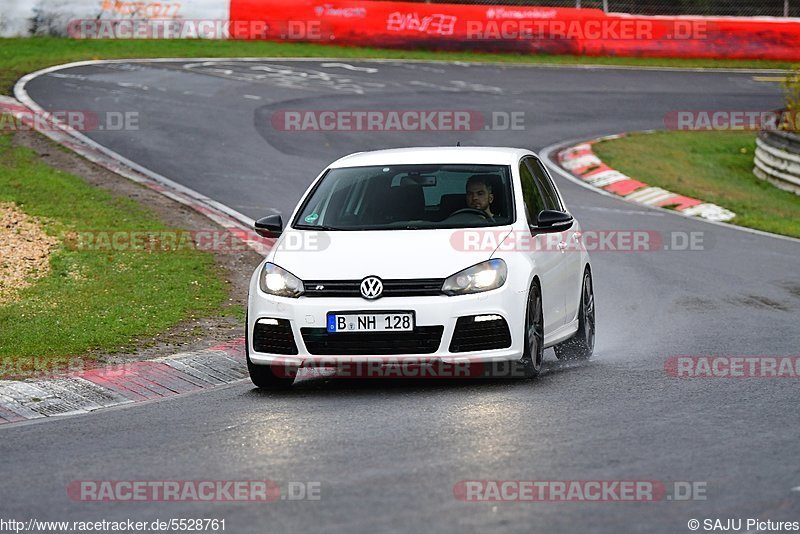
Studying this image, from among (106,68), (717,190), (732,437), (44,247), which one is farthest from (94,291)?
(106,68)

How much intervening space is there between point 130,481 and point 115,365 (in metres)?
3.50

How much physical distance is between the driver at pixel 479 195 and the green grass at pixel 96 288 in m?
2.88

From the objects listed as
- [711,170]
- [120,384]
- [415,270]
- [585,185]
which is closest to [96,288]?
[120,384]

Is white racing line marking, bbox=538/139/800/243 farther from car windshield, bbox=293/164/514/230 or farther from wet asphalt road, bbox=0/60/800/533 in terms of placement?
car windshield, bbox=293/164/514/230

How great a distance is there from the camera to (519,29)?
120 feet

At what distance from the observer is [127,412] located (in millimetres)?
8750

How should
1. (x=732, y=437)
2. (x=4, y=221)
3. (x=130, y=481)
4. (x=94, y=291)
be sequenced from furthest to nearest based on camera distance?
(x=4, y=221)
(x=94, y=291)
(x=732, y=437)
(x=130, y=481)

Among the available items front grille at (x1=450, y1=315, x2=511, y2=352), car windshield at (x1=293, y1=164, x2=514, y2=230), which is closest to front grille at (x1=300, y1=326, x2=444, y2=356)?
front grille at (x1=450, y1=315, x2=511, y2=352)

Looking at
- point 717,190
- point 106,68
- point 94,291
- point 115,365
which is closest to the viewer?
point 115,365

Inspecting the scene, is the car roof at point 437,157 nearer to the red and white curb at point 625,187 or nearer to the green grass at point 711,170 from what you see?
the green grass at point 711,170

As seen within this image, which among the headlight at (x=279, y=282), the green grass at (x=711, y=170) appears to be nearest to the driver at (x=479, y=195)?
the headlight at (x=279, y=282)

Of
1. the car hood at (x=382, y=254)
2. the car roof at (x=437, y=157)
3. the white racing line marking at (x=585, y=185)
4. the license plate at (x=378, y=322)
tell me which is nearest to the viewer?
the license plate at (x=378, y=322)

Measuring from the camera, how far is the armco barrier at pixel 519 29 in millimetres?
35906

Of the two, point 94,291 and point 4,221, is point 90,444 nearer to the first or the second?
point 94,291
